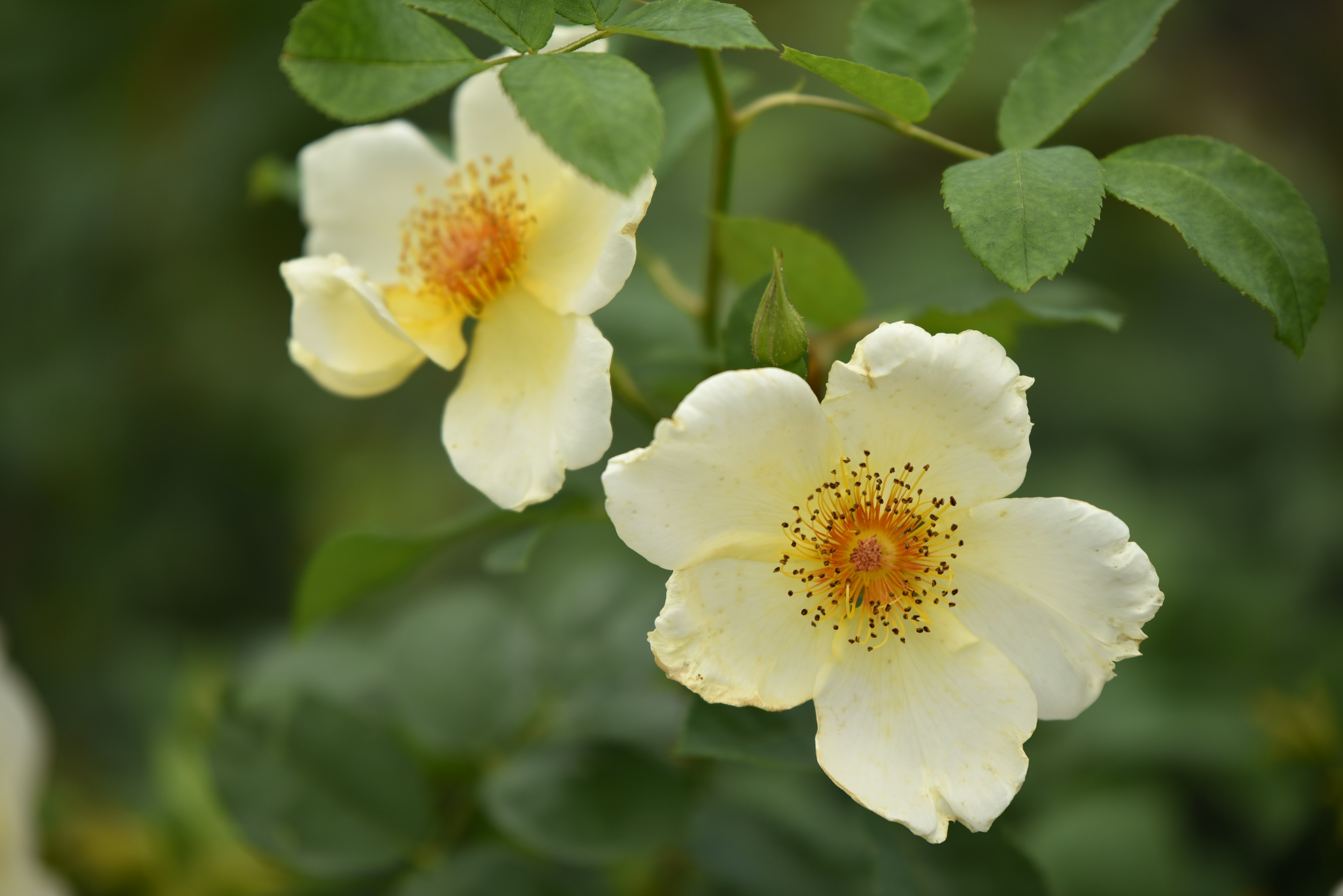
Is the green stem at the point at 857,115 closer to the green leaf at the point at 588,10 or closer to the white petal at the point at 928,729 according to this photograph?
the green leaf at the point at 588,10

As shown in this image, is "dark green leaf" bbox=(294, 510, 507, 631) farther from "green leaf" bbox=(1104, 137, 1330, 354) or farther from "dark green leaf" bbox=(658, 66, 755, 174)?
"green leaf" bbox=(1104, 137, 1330, 354)

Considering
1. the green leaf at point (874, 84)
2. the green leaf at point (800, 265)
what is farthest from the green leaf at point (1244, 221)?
the green leaf at point (800, 265)

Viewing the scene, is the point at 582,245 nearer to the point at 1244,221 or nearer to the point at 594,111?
the point at 594,111

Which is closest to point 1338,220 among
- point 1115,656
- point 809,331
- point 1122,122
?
point 1122,122

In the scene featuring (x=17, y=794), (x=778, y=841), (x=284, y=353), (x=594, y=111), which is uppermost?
(x=594, y=111)

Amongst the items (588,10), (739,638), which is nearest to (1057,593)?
(739,638)

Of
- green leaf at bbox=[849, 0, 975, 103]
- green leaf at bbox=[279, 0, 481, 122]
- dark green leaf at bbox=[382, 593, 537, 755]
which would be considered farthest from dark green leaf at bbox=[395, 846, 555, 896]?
green leaf at bbox=[849, 0, 975, 103]

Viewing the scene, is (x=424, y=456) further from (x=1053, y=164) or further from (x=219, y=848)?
(x=1053, y=164)
